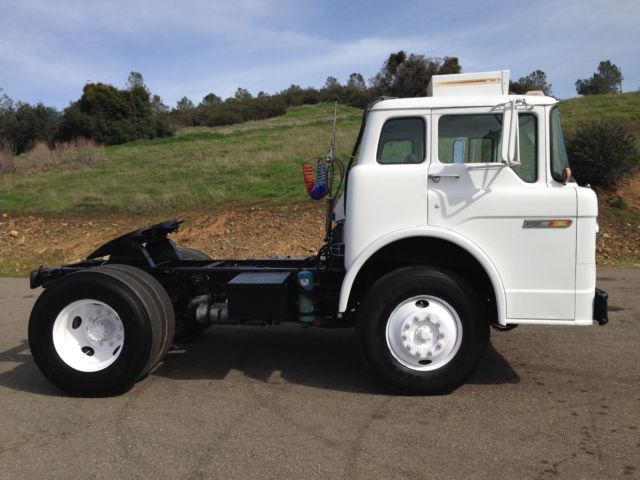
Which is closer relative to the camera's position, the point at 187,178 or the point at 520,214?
the point at 520,214

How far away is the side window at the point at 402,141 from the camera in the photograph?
4816 mm

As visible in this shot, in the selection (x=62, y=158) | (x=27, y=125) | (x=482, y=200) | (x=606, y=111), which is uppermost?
(x=27, y=125)

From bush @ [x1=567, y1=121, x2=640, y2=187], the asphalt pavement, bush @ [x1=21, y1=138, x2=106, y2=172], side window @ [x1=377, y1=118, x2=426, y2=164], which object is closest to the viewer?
the asphalt pavement

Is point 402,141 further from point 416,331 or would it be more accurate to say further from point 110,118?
point 110,118

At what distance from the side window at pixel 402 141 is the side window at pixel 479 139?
168 mm

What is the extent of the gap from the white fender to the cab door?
2.0 inches

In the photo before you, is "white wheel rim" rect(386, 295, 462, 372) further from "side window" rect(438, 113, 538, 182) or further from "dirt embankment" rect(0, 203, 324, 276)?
"dirt embankment" rect(0, 203, 324, 276)

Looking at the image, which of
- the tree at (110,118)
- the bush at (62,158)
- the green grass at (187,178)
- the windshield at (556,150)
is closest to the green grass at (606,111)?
the green grass at (187,178)

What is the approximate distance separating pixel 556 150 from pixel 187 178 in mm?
17234

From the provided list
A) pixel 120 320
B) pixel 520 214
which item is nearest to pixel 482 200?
pixel 520 214

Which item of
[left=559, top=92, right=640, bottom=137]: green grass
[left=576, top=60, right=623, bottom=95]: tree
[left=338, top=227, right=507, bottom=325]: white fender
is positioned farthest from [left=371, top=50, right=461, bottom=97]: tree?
[left=576, top=60, right=623, bottom=95]: tree

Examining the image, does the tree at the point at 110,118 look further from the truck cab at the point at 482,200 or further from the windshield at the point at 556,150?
the windshield at the point at 556,150

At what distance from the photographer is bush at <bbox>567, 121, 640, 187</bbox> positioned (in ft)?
49.1

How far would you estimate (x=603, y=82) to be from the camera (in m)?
52.0
